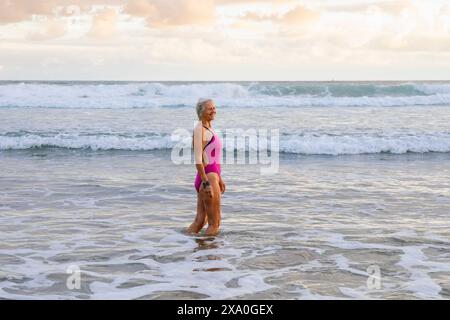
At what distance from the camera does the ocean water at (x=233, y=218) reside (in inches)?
236

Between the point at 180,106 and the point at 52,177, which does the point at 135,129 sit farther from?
the point at 180,106

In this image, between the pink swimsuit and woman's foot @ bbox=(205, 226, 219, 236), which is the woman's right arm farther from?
woman's foot @ bbox=(205, 226, 219, 236)

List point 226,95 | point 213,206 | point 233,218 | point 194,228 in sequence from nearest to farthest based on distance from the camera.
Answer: point 213,206
point 194,228
point 233,218
point 226,95

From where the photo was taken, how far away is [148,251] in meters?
7.21

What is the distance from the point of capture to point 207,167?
310 inches

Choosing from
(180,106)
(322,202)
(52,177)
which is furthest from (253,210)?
(180,106)

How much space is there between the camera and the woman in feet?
25.1

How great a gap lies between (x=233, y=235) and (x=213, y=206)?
0.50m

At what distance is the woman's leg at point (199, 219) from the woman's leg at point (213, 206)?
0.33ft

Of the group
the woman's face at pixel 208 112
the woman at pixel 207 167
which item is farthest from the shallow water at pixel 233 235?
the woman's face at pixel 208 112

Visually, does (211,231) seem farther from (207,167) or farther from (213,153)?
(213,153)

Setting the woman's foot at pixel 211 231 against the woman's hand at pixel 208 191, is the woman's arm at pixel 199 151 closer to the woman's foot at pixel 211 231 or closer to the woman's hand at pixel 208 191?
the woman's hand at pixel 208 191

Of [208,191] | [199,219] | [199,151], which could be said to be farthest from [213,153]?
[199,219]
